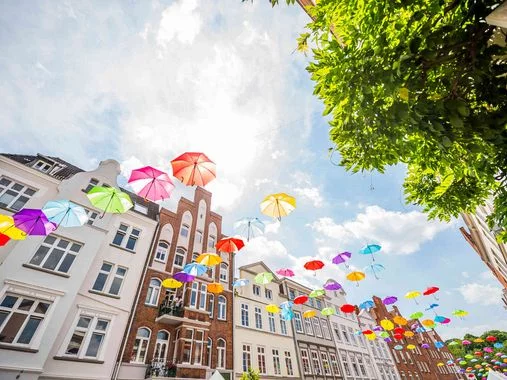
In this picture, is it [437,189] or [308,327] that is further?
[308,327]

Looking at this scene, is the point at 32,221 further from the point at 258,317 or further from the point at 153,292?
the point at 258,317

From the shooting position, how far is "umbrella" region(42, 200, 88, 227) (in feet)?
33.3

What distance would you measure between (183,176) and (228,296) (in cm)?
1525

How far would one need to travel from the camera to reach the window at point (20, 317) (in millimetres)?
10711

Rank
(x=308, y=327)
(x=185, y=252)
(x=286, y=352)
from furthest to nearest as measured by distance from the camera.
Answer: (x=308, y=327) < (x=286, y=352) < (x=185, y=252)

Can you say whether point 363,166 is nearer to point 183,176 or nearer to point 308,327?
point 183,176

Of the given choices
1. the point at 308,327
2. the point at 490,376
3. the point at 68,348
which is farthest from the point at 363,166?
the point at 308,327

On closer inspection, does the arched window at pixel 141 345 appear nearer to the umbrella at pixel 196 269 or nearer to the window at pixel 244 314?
the umbrella at pixel 196 269

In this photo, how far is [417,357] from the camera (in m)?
40.4

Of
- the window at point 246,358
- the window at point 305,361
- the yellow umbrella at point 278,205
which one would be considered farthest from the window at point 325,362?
the yellow umbrella at point 278,205

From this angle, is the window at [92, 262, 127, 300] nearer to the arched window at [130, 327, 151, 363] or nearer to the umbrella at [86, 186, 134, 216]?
the arched window at [130, 327, 151, 363]

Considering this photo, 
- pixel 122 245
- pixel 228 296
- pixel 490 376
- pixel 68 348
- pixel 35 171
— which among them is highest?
pixel 35 171

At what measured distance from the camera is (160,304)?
16.2 m

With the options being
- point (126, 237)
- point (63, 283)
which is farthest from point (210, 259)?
point (63, 283)
